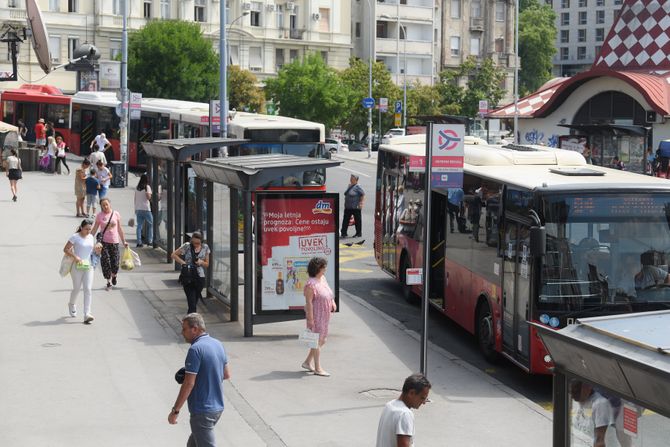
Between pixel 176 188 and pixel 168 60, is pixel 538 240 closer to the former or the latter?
pixel 176 188

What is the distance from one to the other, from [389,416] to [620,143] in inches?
1185

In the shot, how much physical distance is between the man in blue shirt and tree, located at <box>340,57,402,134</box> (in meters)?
72.7

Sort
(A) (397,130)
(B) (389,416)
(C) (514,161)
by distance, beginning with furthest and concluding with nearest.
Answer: (A) (397,130)
(C) (514,161)
(B) (389,416)

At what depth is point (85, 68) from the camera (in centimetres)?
3947

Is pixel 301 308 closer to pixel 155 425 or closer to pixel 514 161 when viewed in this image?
pixel 514 161

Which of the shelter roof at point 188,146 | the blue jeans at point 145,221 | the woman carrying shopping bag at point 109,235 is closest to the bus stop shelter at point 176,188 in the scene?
the shelter roof at point 188,146

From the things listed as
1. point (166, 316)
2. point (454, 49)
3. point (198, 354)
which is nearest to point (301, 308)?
point (166, 316)

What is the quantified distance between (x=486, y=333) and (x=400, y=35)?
286ft

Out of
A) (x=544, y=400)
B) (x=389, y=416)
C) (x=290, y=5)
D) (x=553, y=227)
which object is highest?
(x=290, y=5)

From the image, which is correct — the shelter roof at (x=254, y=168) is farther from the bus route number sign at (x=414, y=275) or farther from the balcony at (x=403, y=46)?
the balcony at (x=403, y=46)

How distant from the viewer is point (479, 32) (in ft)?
367

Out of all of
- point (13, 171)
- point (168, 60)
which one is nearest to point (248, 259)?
point (13, 171)

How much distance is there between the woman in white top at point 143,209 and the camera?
950 inches

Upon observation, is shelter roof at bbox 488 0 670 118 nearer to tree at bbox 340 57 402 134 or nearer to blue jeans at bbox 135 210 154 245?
blue jeans at bbox 135 210 154 245
